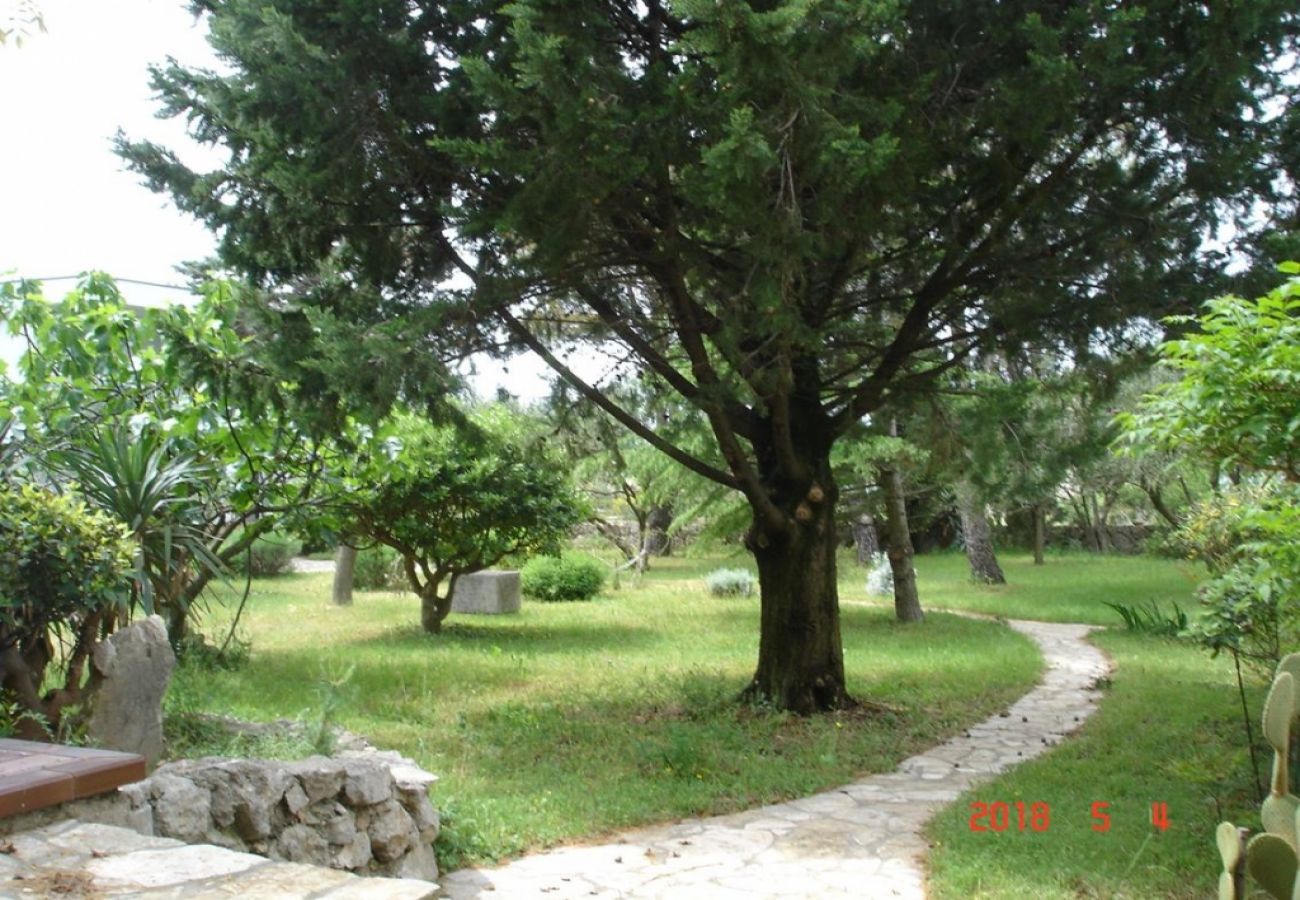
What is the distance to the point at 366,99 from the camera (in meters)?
7.11

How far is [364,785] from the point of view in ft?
16.7

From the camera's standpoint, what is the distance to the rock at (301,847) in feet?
16.0

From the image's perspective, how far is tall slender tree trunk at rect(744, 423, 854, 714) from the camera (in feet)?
29.7

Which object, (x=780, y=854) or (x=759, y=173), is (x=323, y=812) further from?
(x=759, y=173)

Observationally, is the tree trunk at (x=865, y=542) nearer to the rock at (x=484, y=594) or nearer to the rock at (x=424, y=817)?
the rock at (x=484, y=594)

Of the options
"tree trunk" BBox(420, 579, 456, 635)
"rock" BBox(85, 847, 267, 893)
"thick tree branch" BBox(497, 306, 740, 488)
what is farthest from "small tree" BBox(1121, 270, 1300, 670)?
"tree trunk" BBox(420, 579, 456, 635)

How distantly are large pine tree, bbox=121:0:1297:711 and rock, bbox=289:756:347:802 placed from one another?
9.29 feet

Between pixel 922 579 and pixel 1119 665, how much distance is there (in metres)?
12.7

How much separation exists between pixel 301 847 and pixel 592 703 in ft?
16.0

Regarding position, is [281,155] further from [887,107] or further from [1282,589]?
[1282,589]

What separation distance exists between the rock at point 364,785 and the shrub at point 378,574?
52.9 feet

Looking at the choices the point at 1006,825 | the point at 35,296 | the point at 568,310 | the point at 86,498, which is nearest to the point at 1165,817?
the point at 1006,825

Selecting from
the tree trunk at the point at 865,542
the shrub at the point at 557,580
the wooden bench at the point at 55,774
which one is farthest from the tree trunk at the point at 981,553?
the wooden bench at the point at 55,774

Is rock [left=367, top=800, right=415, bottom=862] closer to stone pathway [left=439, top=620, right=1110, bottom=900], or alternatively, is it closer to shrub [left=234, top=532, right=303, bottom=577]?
stone pathway [left=439, top=620, right=1110, bottom=900]
